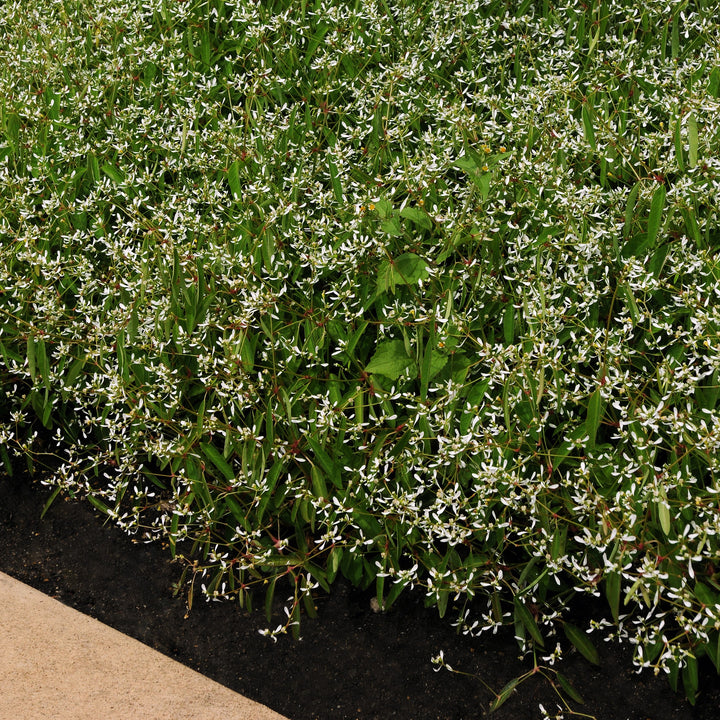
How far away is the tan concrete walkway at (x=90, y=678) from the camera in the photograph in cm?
213

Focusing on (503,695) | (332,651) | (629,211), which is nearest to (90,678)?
(332,651)

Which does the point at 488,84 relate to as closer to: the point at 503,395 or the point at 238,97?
the point at 238,97

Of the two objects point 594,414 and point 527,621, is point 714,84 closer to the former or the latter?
point 594,414

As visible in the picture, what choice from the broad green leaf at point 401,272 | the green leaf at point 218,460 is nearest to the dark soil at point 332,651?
the green leaf at point 218,460

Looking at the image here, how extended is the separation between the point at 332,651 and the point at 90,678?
67cm

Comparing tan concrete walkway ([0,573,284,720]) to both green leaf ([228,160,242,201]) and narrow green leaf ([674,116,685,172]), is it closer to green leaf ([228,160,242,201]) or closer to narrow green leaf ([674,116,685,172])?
green leaf ([228,160,242,201])

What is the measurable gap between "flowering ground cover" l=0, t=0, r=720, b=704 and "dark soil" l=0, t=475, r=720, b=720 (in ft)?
0.25

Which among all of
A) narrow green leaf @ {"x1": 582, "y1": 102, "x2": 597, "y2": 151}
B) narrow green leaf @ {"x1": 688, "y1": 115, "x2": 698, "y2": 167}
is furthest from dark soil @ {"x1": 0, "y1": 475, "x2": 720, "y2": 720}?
narrow green leaf @ {"x1": 582, "y1": 102, "x2": 597, "y2": 151}

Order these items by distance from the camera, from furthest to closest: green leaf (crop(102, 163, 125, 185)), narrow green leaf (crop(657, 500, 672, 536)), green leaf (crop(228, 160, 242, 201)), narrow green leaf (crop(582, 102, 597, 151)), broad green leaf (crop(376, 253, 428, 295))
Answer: green leaf (crop(102, 163, 125, 185)) < green leaf (crop(228, 160, 242, 201)) < narrow green leaf (crop(582, 102, 597, 151)) < broad green leaf (crop(376, 253, 428, 295)) < narrow green leaf (crop(657, 500, 672, 536))

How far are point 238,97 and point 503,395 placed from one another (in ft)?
6.41

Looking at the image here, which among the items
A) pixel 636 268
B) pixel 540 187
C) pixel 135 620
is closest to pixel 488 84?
pixel 540 187

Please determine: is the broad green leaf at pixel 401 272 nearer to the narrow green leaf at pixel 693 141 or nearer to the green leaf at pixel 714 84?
the narrow green leaf at pixel 693 141

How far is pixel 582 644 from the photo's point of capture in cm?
220

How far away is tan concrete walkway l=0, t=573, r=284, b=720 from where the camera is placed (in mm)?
2133
